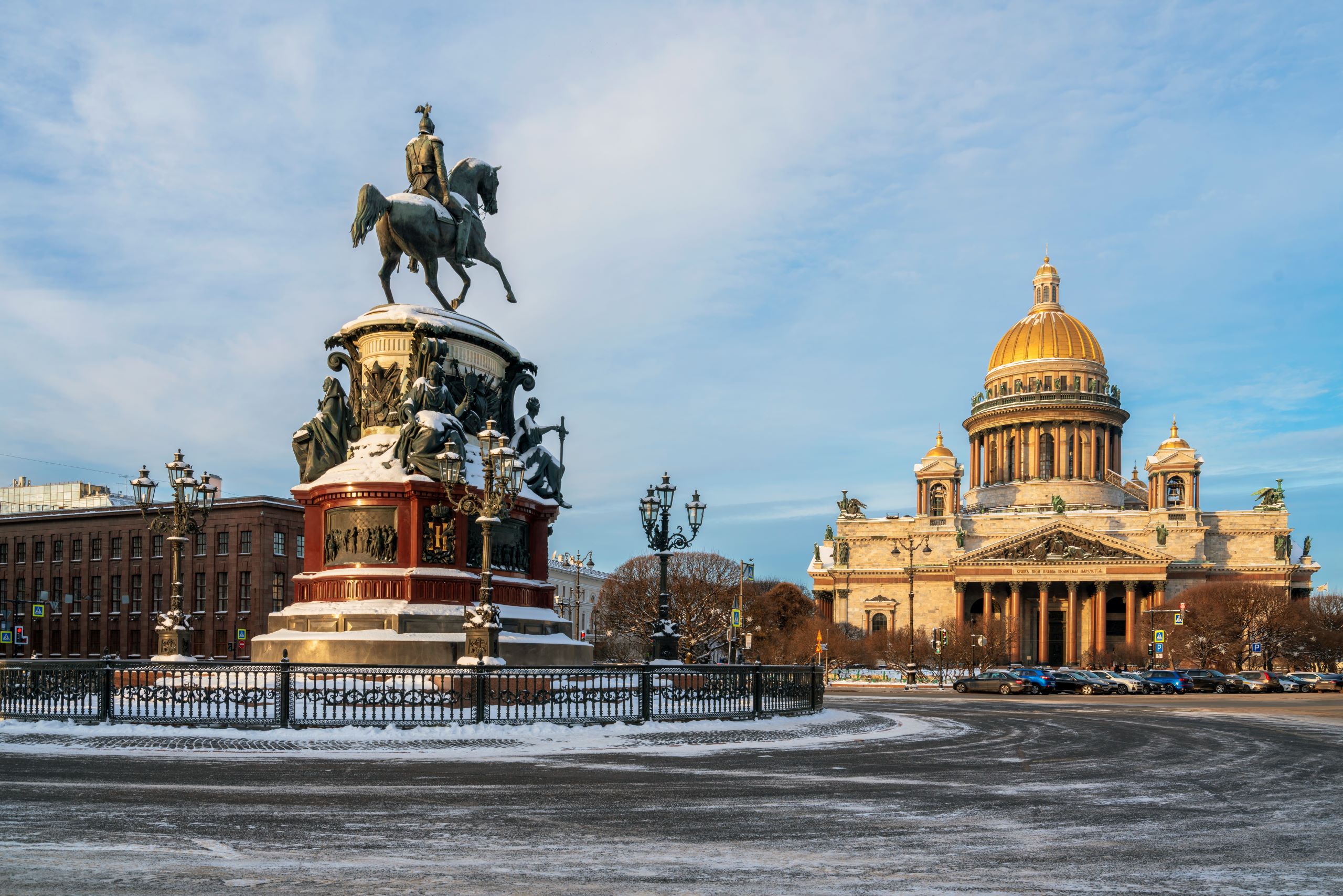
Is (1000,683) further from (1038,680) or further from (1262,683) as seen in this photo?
(1262,683)

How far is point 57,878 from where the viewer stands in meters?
7.90

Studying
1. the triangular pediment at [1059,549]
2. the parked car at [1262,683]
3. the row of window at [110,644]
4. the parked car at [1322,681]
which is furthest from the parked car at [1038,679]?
the triangular pediment at [1059,549]

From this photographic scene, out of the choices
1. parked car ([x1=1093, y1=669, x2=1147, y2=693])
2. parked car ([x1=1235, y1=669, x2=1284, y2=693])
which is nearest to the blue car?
parked car ([x1=1093, y1=669, x2=1147, y2=693])

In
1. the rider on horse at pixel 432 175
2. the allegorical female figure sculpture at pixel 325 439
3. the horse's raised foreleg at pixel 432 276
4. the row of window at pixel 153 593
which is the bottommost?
the row of window at pixel 153 593

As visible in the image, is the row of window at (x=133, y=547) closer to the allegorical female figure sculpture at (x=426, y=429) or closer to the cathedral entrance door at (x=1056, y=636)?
the allegorical female figure sculpture at (x=426, y=429)

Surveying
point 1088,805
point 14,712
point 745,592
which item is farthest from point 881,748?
point 745,592

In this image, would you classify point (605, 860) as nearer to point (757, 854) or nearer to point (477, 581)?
point (757, 854)

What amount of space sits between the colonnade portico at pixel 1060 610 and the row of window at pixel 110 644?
2542 inches

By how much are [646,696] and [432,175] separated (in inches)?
600

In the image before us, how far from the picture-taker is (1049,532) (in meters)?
114

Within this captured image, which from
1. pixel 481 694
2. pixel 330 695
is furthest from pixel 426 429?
pixel 481 694

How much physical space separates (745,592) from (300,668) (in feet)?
255

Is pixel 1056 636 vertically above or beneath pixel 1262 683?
beneath

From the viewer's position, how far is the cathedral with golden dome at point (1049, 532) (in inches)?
4397
